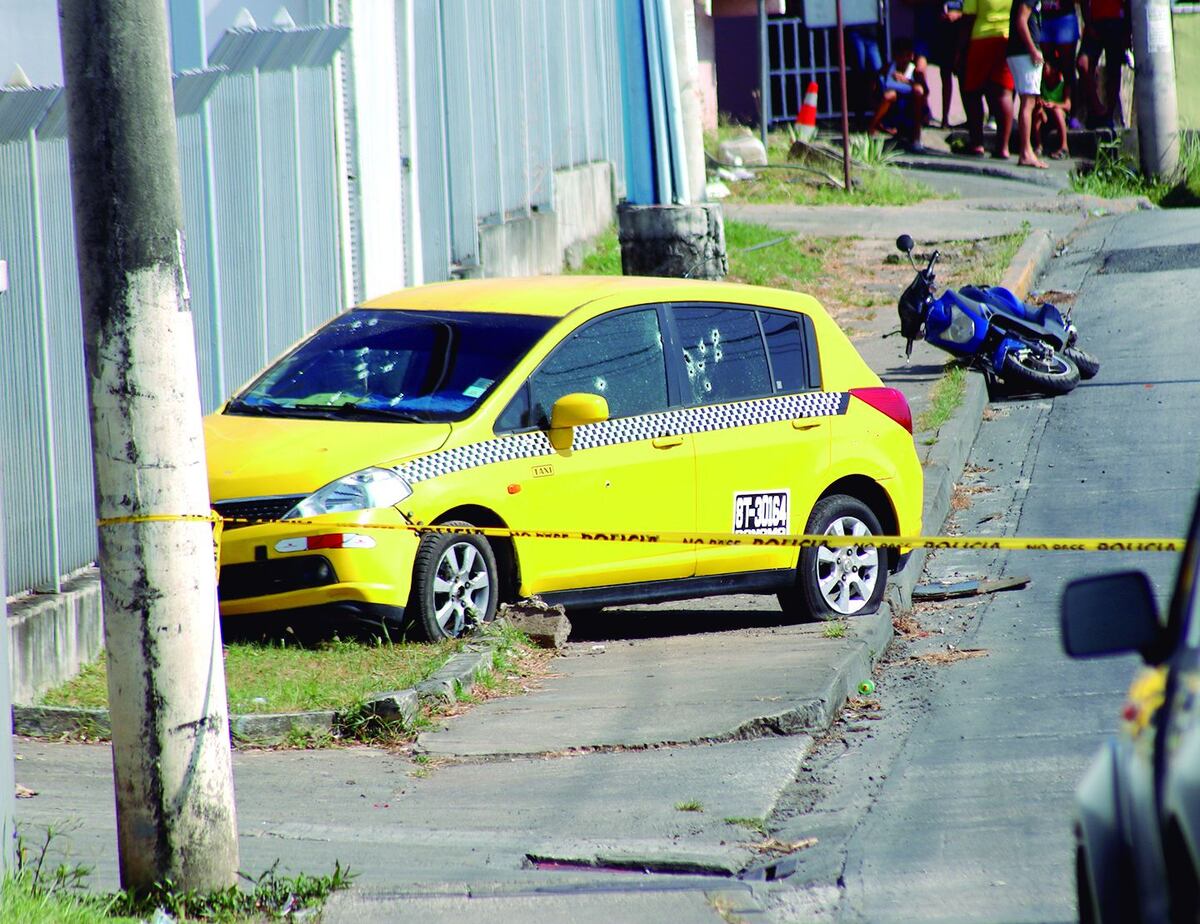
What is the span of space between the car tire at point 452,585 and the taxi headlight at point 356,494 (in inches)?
10.3

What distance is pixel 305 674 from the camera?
8320 millimetres

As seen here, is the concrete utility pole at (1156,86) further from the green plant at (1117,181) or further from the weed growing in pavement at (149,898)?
the weed growing in pavement at (149,898)

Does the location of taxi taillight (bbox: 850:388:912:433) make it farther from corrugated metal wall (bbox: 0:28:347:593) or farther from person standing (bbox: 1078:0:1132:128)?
person standing (bbox: 1078:0:1132:128)

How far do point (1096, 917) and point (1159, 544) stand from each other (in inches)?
91.6

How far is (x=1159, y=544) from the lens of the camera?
18.9ft

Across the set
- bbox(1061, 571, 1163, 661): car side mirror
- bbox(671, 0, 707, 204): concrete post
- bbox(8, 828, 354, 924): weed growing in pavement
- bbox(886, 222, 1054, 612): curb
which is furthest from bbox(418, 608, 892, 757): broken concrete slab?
bbox(671, 0, 707, 204): concrete post

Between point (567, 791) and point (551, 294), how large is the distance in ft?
11.1

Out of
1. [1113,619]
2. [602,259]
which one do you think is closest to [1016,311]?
[602,259]

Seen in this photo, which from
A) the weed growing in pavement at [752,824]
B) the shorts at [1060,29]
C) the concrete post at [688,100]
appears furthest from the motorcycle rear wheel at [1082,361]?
the shorts at [1060,29]

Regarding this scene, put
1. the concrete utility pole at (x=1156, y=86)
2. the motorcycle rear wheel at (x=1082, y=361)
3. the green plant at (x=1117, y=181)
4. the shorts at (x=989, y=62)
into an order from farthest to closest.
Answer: the shorts at (x=989, y=62) < the green plant at (x=1117, y=181) < the concrete utility pole at (x=1156, y=86) < the motorcycle rear wheel at (x=1082, y=361)

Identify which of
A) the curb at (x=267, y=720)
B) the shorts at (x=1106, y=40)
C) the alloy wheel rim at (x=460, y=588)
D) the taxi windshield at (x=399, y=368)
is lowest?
the curb at (x=267, y=720)

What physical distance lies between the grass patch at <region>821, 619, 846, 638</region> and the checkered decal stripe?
108 centimetres

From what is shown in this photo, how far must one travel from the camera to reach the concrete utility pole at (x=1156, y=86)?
79.6 ft

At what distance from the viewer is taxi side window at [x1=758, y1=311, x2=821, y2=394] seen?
1006cm
